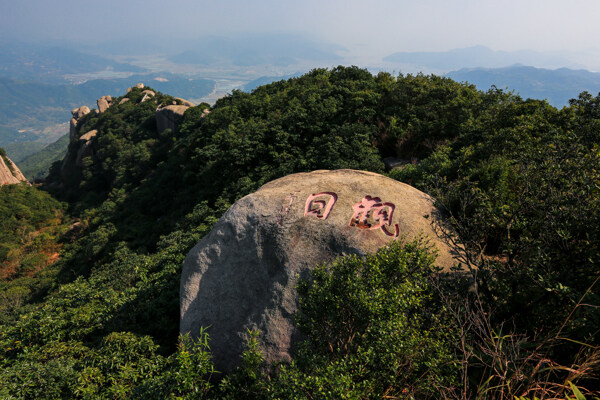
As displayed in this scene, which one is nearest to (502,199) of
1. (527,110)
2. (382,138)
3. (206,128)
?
(527,110)

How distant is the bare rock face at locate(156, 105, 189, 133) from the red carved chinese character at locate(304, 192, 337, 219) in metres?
33.2

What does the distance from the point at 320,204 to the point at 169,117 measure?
36179mm

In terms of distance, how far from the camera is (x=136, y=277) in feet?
37.5

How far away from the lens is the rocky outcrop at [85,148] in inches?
1649

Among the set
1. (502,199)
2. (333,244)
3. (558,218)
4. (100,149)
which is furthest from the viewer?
(100,149)

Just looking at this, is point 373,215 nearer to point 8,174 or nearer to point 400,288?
point 400,288

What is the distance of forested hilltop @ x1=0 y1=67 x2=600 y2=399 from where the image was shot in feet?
11.8

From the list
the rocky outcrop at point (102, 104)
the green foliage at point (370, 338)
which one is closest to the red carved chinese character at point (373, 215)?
the green foliage at point (370, 338)

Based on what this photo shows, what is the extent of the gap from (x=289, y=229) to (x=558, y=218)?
476 cm

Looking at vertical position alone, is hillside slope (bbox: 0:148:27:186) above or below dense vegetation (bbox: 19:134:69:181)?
above

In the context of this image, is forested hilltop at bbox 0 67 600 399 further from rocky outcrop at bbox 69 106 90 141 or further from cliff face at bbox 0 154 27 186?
rocky outcrop at bbox 69 106 90 141

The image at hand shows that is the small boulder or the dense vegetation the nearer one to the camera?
the small boulder

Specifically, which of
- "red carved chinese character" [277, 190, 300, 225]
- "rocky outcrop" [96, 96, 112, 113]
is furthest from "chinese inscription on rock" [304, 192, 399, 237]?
"rocky outcrop" [96, 96, 112, 113]

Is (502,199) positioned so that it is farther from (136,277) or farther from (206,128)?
(206,128)
